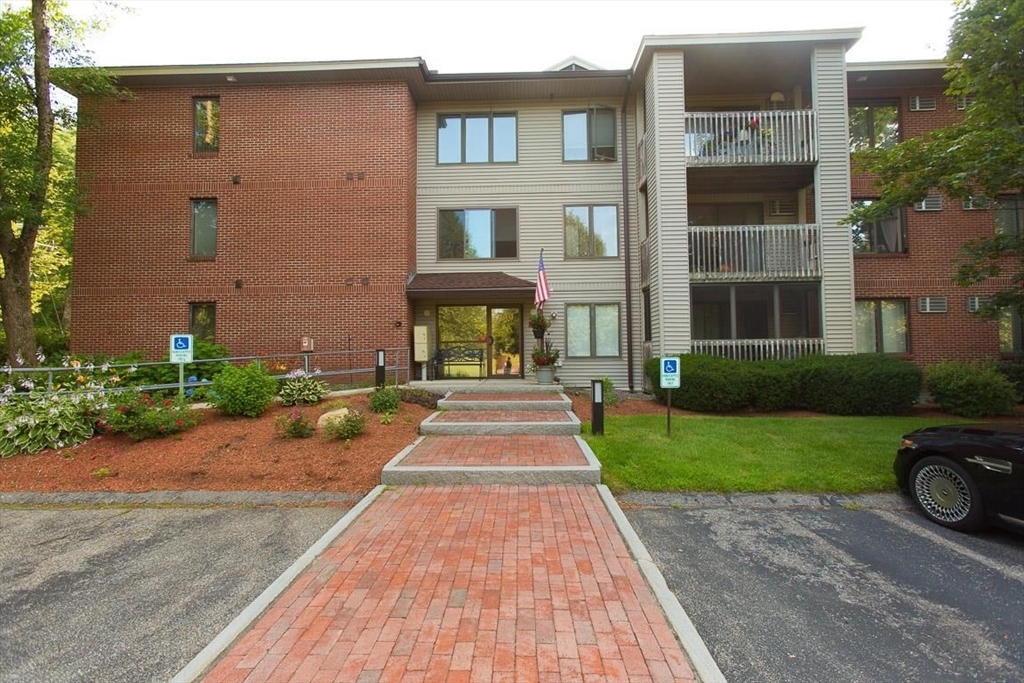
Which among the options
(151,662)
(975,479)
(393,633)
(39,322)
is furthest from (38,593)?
(39,322)

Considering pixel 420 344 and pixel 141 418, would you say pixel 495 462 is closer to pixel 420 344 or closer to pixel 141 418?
pixel 141 418

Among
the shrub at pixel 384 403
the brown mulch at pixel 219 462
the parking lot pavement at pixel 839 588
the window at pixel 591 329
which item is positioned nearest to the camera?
the parking lot pavement at pixel 839 588

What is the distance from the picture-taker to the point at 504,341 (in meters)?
14.6

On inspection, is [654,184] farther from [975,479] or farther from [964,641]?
[964,641]

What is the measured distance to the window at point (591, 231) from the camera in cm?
1460

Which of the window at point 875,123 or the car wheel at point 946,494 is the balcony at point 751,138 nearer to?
the window at point 875,123

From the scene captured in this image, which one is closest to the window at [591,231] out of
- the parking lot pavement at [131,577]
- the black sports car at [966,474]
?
the black sports car at [966,474]

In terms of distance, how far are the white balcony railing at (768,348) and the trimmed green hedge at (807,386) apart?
1.13 m

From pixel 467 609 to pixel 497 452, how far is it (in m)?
3.72

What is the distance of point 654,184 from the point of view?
12.7 metres

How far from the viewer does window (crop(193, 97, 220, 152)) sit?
45.2 ft

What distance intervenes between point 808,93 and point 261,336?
1654cm

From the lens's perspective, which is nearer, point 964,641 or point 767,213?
point 964,641

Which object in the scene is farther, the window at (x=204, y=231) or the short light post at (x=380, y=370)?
the window at (x=204, y=231)
